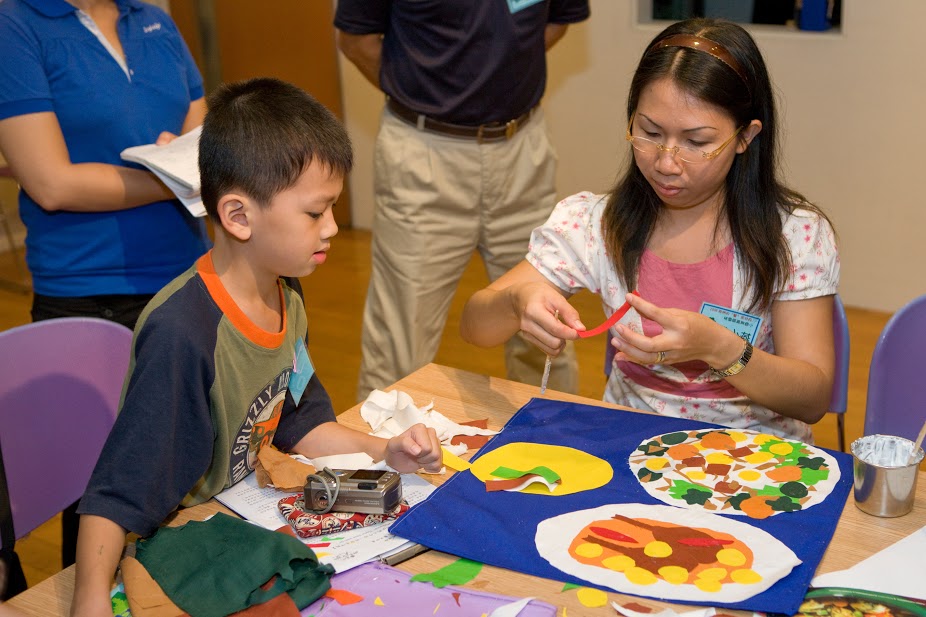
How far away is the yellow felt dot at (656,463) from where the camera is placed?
5.02ft

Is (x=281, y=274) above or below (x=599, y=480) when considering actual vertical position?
above

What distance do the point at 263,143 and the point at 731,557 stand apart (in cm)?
89

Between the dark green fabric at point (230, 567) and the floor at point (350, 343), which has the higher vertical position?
the dark green fabric at point (230, 567)

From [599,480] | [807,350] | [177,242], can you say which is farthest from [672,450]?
[177,242]

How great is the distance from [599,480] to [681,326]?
0.29 metres

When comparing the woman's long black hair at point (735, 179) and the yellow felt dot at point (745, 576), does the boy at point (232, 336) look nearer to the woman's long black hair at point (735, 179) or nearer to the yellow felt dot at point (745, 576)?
the yellow felt dot at point (745, 576)

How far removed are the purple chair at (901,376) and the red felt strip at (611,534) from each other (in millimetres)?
764

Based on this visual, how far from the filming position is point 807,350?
1811 millimetres

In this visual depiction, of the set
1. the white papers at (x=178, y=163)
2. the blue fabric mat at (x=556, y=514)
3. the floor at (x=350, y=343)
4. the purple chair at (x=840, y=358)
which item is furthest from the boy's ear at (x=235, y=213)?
the floor at (x=350, y=343)

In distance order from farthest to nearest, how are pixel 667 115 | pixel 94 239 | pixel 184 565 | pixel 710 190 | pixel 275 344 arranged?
1. pixel 94 239
2. pixel 710 190
3. pixel 667 115
4. pixel 275 344
5. pixel 184 565

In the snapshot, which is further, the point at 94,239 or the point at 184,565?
the point at 94,239

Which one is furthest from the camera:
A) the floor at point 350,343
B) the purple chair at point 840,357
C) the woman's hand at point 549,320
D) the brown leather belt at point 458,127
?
the floor at point 350,343

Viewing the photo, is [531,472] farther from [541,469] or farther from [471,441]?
[471,441]

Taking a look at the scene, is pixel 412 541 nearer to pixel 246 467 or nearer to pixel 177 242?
pixel 246 467
